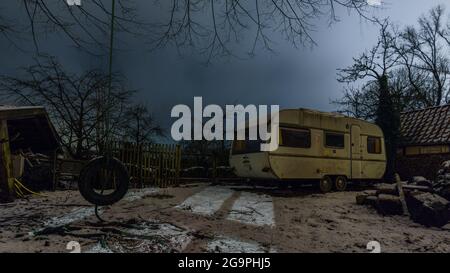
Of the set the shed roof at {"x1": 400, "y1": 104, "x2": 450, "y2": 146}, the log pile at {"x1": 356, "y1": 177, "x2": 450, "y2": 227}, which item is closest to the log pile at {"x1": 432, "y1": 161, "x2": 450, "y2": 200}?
the log pile at {"x1": 356, "y1": 177, "x2": 450, "y2": 227}

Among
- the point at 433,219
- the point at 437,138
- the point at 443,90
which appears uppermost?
the point at 443,90

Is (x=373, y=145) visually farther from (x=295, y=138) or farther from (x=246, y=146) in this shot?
(x=246, y=146)

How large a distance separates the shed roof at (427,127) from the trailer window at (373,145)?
3388 mm

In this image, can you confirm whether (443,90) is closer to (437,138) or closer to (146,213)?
(437,138)

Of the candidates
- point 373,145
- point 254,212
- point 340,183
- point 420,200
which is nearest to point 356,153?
point 373,145

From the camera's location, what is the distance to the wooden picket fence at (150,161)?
46.0 feet

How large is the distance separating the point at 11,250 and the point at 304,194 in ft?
32.0

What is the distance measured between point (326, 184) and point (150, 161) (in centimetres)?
737

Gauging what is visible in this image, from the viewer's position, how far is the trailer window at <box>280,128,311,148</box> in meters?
12.5

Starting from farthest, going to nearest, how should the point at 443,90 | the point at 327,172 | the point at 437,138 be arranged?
the point at 443,90 < the point at 437,138 < the point at 327,172

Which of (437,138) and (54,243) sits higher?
(437,138)

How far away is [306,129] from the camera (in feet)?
42.9

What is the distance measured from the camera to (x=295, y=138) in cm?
1277
